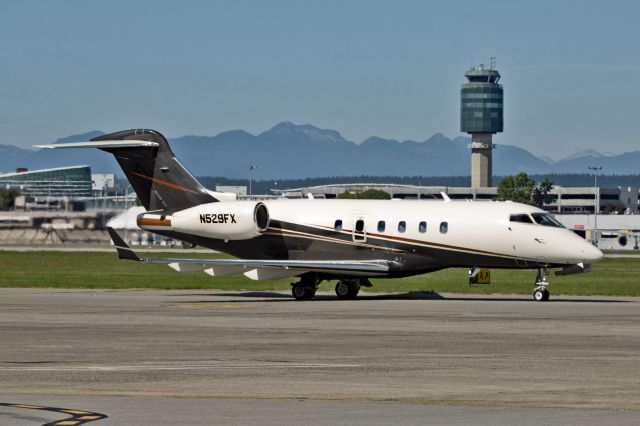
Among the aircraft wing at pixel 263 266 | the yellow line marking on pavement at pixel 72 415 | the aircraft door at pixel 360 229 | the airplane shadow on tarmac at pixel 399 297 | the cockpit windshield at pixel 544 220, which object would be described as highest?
the cockpit windshield at pixel 544 220

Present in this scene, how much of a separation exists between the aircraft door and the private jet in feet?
0.12

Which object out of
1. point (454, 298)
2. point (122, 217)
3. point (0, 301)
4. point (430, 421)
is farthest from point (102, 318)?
point (122, 217)

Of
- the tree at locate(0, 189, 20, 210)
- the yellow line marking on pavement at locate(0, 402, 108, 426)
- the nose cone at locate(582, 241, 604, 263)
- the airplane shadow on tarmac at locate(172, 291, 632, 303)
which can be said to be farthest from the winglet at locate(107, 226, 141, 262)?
the tree at locate(0, 189, 20, 210)

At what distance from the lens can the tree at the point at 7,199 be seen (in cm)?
13712

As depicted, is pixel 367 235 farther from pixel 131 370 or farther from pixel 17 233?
pixel 17 233

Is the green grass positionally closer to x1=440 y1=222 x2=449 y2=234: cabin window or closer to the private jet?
the private jet

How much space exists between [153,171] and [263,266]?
712cm

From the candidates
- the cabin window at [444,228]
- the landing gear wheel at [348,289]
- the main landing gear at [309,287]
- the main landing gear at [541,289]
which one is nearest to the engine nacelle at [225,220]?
the main landing gear at [309,287]

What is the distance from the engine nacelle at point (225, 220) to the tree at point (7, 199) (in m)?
94.7

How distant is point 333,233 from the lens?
148ft

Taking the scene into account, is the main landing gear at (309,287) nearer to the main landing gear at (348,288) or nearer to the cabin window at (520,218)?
the main landing gear at (348,288)

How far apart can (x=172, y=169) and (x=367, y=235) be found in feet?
26.4

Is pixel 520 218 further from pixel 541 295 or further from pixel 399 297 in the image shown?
pixel 399 297

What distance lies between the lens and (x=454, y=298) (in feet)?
148
